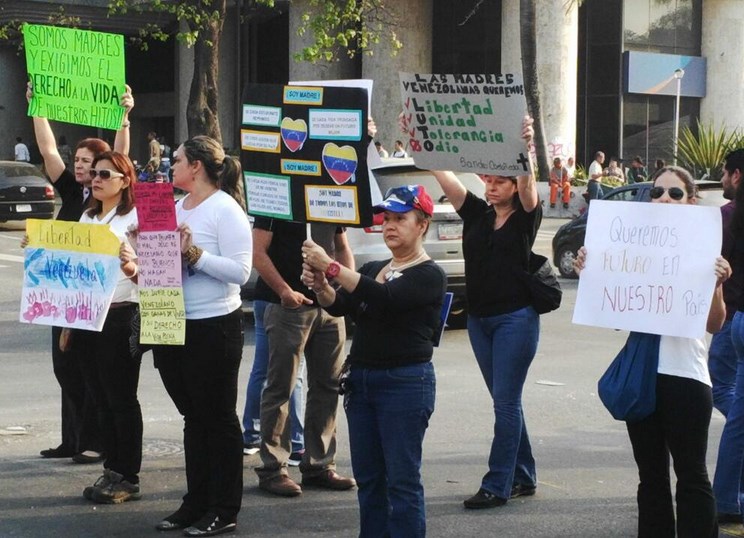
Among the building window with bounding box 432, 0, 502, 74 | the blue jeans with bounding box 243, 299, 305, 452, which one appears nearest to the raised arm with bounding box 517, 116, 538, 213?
the blue jeans with bounding box 243, 299, 305, 452

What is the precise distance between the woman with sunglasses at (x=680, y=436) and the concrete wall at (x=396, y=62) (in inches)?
1400

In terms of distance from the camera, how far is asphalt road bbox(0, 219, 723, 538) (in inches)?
251

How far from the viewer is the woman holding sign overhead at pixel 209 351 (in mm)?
6160

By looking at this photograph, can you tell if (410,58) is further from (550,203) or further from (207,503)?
(207,503)

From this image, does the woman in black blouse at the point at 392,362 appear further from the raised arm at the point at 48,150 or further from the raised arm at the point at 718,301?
the raised arm at the point at 48,150

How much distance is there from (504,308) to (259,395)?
1.88 metres

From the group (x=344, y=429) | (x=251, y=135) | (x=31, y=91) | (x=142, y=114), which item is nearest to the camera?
(x=251, y=135)

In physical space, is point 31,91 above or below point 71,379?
above

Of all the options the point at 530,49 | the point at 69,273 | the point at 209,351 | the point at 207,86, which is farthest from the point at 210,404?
the point at 207,86

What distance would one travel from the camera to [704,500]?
208 inches

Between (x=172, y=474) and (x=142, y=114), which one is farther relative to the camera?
(x=142, y=114)

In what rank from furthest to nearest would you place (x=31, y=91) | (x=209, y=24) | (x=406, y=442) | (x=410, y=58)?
(x=410, y=58), (x=209, y=24), (x=31, y=91), (x=406, y=442)

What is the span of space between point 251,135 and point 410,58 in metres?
37.7

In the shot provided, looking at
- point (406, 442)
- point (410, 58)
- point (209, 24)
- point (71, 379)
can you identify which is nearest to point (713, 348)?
point (406, 442)
